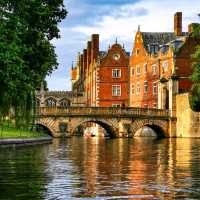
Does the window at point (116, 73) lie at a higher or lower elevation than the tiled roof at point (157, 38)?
lower

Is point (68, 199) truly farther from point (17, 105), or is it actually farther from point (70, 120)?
point (70, 120)

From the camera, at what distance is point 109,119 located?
228ft

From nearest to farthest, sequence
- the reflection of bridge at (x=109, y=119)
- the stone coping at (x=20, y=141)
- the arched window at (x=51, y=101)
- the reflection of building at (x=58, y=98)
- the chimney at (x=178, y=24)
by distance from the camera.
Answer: the stone coping at (x=20, y=141) → the reflection of bridge at (x=109, y=119) → the chimney at (x=178, y=24) → the reflection of building at (x=58, y=98) → the arched window at (x=51, y=101)

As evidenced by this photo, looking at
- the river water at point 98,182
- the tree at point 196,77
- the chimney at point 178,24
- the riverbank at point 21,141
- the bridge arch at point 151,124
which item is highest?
the chimney at point 178,24

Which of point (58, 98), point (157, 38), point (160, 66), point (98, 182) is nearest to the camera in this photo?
point (98, 182)

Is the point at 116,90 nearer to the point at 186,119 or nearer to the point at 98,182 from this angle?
the point at 186,119

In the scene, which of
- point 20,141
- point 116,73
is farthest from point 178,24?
point 20,141

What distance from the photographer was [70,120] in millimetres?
68250

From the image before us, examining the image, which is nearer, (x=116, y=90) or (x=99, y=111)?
(x=99, y=111)

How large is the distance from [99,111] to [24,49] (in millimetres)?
36833

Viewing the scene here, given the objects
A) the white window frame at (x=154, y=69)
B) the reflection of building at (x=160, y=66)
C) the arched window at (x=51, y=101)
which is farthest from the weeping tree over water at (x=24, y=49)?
the arched window at (x=51, y=101)

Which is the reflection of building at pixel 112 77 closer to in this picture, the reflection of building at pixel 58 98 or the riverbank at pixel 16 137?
the reflection of building at pixel 58 98

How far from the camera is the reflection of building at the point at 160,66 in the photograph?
7300 cm

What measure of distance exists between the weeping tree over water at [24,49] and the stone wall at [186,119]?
98.9ft
